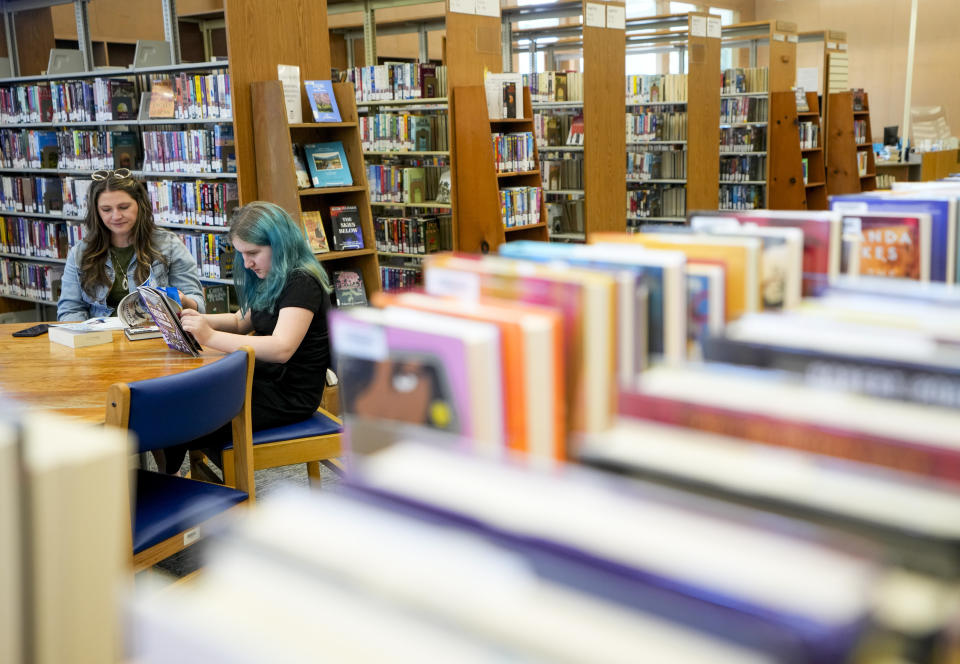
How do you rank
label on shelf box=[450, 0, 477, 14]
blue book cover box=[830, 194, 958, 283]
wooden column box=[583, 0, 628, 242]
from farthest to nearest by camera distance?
wooden column box=[583, 0, 628, 242]
label on shelf box=[450, 0, 477, 14]
blue book cover box=[830, 194, 958, 283]

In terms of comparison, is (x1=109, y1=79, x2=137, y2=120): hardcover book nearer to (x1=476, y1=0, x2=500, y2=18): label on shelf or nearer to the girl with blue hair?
(x1=476, y1=0, x2=500, y2=18): label on shelf

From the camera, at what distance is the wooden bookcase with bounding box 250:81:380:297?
4.51 m

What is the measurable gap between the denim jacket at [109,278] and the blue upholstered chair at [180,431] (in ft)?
4.80

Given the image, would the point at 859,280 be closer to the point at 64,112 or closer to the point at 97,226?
the point at 97,226

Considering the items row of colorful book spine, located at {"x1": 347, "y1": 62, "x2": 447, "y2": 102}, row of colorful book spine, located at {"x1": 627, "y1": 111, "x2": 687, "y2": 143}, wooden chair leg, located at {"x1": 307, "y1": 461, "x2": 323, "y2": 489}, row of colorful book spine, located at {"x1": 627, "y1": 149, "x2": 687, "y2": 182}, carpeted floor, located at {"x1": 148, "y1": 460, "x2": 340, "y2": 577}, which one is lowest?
carpeted floor, located at {"x1": 148, "y1": 460, "x2": 340, "y2": 577}

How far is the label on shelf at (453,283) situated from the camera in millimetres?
916

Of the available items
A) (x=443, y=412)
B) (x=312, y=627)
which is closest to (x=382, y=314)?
(x=443, y=412)

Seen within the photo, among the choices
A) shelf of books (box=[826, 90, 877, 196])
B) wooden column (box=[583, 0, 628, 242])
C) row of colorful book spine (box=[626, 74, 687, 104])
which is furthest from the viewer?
shelf of books (box=[826, 90, 877, 196])

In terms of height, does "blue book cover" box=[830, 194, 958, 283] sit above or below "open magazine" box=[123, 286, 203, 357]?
above

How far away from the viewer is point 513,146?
5.50 metres

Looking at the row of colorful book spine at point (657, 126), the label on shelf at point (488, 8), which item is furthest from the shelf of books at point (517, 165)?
the row of colorful book spine at point (657, 126)

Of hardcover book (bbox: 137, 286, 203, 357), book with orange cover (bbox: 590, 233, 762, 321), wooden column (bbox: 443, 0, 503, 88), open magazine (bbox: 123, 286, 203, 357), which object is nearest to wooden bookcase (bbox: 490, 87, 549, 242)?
wooden column (bbox: 443, 0, 503, 88)

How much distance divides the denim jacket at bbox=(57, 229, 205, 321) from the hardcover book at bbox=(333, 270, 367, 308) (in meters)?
1.02

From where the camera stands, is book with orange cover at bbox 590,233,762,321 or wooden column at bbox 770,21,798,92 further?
wooden column at bbox 770,21,798,92
